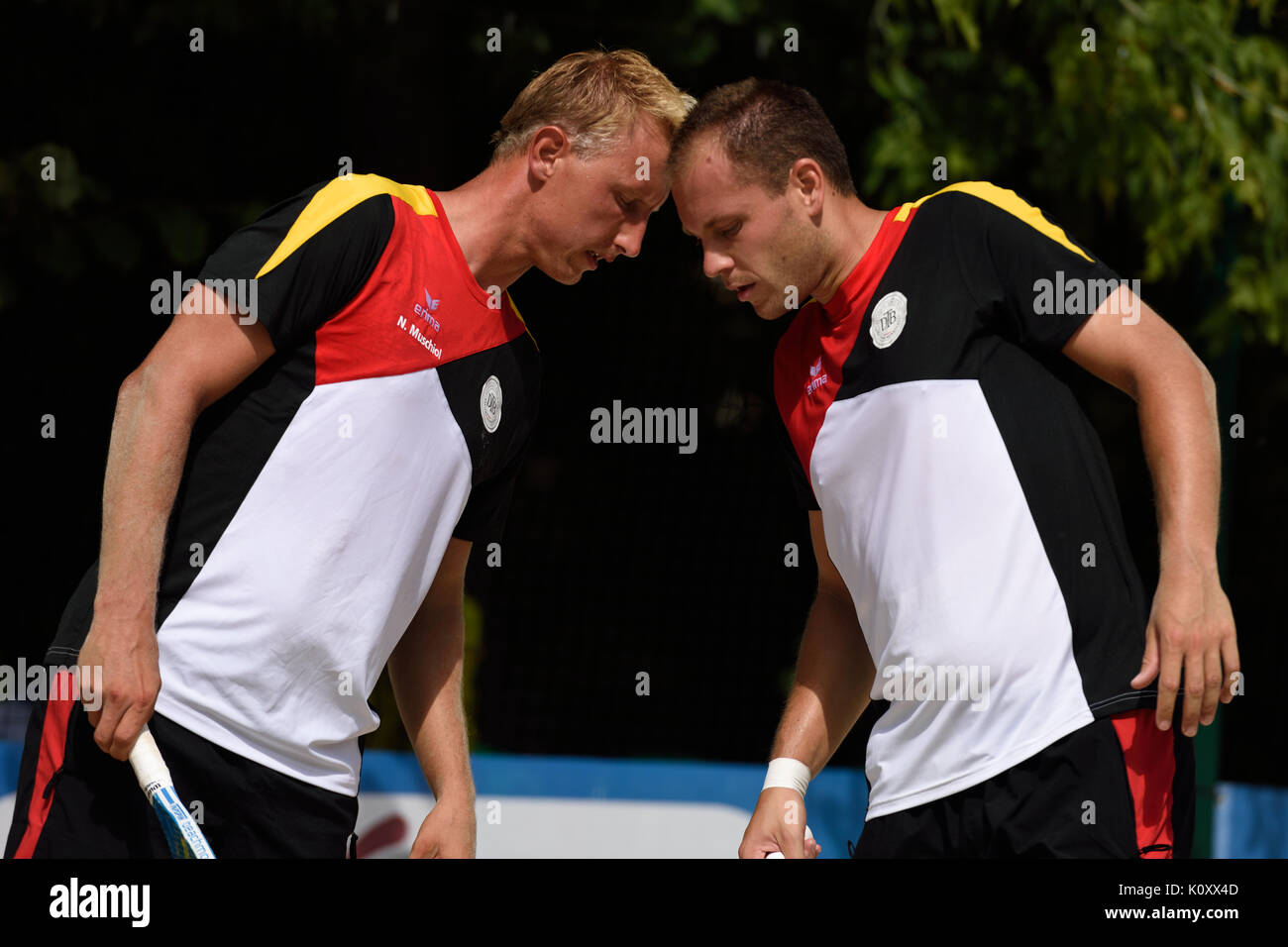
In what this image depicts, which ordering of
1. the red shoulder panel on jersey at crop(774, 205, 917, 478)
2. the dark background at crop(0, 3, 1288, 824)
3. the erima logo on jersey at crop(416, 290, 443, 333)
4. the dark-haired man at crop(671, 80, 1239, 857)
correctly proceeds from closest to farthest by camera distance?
1. the dark-haired man at crop(671, 80, 1239, 857)
2. the red shoulder panel on jersey at crop(774, 205, 917, 478)
3. the erima logo on jersey at crop(416, 290, 443, 333)
4. the dark background at crop(0, 3, 1288, 824)

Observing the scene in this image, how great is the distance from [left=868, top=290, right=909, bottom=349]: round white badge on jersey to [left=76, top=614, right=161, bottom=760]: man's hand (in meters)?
1.43

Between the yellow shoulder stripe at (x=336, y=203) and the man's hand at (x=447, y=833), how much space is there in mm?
1261

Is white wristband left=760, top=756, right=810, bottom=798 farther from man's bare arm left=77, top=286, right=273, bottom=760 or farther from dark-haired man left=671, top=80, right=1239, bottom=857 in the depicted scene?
man's bare arm left=77, top=286, right=273, bottom=760

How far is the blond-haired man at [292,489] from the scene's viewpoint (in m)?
2.55

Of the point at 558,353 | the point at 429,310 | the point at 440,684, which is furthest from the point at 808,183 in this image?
the point at 558,353

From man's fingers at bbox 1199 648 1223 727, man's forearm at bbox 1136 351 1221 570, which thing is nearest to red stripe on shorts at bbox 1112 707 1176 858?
→ man's fingers at bbox 1199 648 1223 727

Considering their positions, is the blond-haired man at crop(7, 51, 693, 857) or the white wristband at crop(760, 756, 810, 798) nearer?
the blond-haired man at crop(7, 51, 693, 857)

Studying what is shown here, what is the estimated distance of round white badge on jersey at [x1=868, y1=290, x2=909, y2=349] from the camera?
104 inches

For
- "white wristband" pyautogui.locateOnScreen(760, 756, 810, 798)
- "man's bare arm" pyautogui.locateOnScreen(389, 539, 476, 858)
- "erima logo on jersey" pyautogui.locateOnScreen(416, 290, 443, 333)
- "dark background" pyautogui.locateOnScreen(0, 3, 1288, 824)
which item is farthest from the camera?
"dark background" pyautogui.locateOnScreen(0, 3, 1288, 824)

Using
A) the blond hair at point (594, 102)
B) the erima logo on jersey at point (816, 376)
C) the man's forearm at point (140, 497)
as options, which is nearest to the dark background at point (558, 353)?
the blond hair at point (594, 102)

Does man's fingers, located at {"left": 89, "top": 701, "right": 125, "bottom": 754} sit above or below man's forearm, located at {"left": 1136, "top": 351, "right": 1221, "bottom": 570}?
below

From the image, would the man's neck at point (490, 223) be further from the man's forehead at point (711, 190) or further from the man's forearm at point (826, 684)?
the man's forearm at point (826, 684)

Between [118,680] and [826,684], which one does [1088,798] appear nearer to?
[826,684]

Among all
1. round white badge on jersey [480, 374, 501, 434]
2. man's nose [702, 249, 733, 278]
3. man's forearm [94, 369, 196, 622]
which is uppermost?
man's nose [702, 249, 733, 278]
